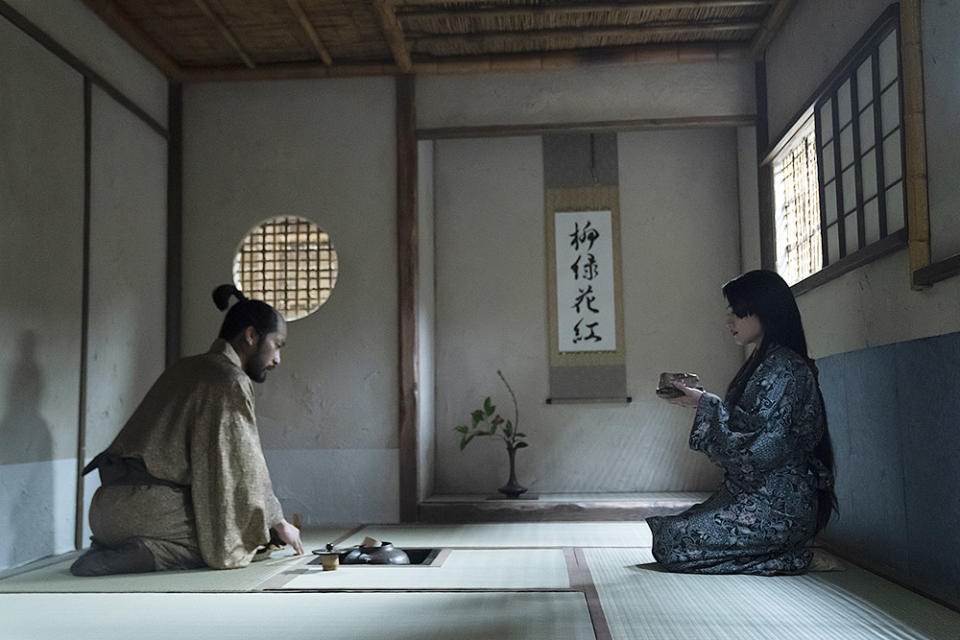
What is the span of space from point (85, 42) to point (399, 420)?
8.66 ft

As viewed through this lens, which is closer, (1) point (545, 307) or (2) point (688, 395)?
(2) point (688, 395)

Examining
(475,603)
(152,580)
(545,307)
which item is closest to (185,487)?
(152,580)

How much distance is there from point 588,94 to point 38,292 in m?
3.29

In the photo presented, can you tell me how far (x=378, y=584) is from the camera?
324 cm

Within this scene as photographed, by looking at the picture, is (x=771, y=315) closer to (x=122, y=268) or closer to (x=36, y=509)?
(x=36, y=509)

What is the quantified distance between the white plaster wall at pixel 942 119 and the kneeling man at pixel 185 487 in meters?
2.71

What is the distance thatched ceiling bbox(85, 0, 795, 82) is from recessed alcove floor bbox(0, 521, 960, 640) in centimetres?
287

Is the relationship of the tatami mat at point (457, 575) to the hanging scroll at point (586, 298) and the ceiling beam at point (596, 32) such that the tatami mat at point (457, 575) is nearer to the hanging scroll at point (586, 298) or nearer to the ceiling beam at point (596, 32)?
the hanging scroll at point (586, 298)

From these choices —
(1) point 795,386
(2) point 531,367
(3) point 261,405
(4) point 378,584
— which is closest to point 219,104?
(3) point 261,405

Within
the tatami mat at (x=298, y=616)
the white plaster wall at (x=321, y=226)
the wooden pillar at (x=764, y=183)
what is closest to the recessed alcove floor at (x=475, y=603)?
the tatami mat at (x=298, y=616)

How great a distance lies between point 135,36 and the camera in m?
5.06

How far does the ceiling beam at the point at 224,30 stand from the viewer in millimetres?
4823

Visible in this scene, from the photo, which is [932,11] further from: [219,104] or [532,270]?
[219,104]

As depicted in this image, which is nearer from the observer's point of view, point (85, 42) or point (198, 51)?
point (85, 42)
